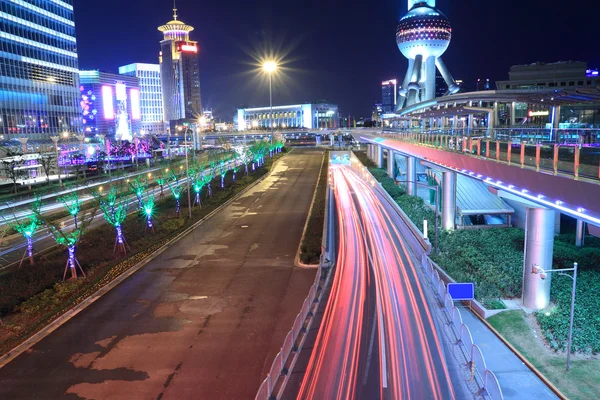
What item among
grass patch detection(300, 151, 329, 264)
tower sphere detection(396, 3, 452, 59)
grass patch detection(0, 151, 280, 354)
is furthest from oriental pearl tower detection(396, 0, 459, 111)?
grass patch detection(0, 151, 280, 354)

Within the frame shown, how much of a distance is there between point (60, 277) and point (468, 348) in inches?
665

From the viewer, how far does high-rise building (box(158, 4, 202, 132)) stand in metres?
191

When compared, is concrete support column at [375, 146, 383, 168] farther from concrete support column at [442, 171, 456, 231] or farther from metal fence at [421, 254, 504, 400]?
metal fence at [421, 254, 504, 400]

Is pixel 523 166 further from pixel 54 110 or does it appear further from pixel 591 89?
pixel 54 110

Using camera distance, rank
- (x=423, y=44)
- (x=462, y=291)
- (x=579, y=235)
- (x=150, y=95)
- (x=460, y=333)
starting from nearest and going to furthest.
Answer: (x=460, y=333) → (x=462, y=291) → (x=579, y=235) → (x=423, y=44) → (x=150, y=95)

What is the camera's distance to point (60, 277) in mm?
20703

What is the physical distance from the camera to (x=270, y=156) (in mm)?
91062

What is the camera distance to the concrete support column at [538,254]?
17188 millimetres

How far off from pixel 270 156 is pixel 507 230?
65664 millimetres

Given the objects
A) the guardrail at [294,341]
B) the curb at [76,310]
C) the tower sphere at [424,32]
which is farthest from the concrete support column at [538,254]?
the tower sphere at [424,32]

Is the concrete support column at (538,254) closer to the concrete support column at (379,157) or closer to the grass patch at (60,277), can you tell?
the grass patch at (60,277)

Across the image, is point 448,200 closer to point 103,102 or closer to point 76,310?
point 76,310

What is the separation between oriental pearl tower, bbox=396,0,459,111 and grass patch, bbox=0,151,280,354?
95934mm

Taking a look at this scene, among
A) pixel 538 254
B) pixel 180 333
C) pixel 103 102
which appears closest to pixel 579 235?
pixel 538 254
